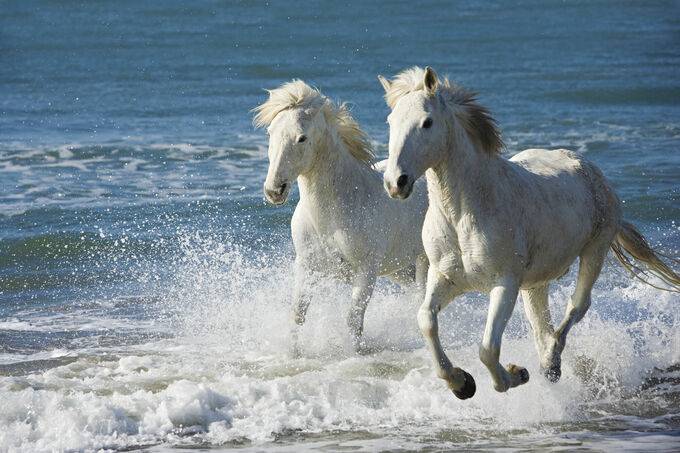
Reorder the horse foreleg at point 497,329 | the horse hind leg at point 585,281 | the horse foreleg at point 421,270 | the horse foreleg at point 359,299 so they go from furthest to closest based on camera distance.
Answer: the horse foreleg at point 421,270 → the horse foreleg at point 359,299 → the horse hind leg at point 585,281 → the horse foreleg at point 497,329

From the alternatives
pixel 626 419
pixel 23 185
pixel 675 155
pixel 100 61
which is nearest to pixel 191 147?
pixel 23 185

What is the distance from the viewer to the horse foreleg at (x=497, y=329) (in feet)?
15.9

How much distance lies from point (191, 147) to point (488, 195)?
485 inches

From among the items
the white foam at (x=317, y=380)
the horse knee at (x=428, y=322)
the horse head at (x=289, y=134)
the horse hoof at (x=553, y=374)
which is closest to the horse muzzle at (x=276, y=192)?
the horse head at (x=289, y=134)

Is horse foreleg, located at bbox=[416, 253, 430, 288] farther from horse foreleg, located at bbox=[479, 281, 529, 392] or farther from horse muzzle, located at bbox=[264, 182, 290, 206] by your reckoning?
horse foreleg, located at bbox=[479, 281, 529, 392]

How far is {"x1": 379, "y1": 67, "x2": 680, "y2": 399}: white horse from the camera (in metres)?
4.69

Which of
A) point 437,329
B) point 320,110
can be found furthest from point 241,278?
point 437,329

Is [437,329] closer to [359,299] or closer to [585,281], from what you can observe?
[585,281]

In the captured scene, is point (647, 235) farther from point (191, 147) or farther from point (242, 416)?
point (191, 147)

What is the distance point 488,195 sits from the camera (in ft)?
16.4

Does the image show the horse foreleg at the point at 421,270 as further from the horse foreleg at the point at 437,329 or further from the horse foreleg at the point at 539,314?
the horse foreleg at the point at 437,329

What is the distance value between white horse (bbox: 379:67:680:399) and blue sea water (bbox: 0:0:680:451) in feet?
2.13

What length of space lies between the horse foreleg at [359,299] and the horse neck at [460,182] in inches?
61.0

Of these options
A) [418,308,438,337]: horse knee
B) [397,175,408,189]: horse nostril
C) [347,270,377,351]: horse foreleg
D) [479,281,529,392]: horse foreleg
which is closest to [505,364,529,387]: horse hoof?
[479,281,529,392]: horse foreleg
